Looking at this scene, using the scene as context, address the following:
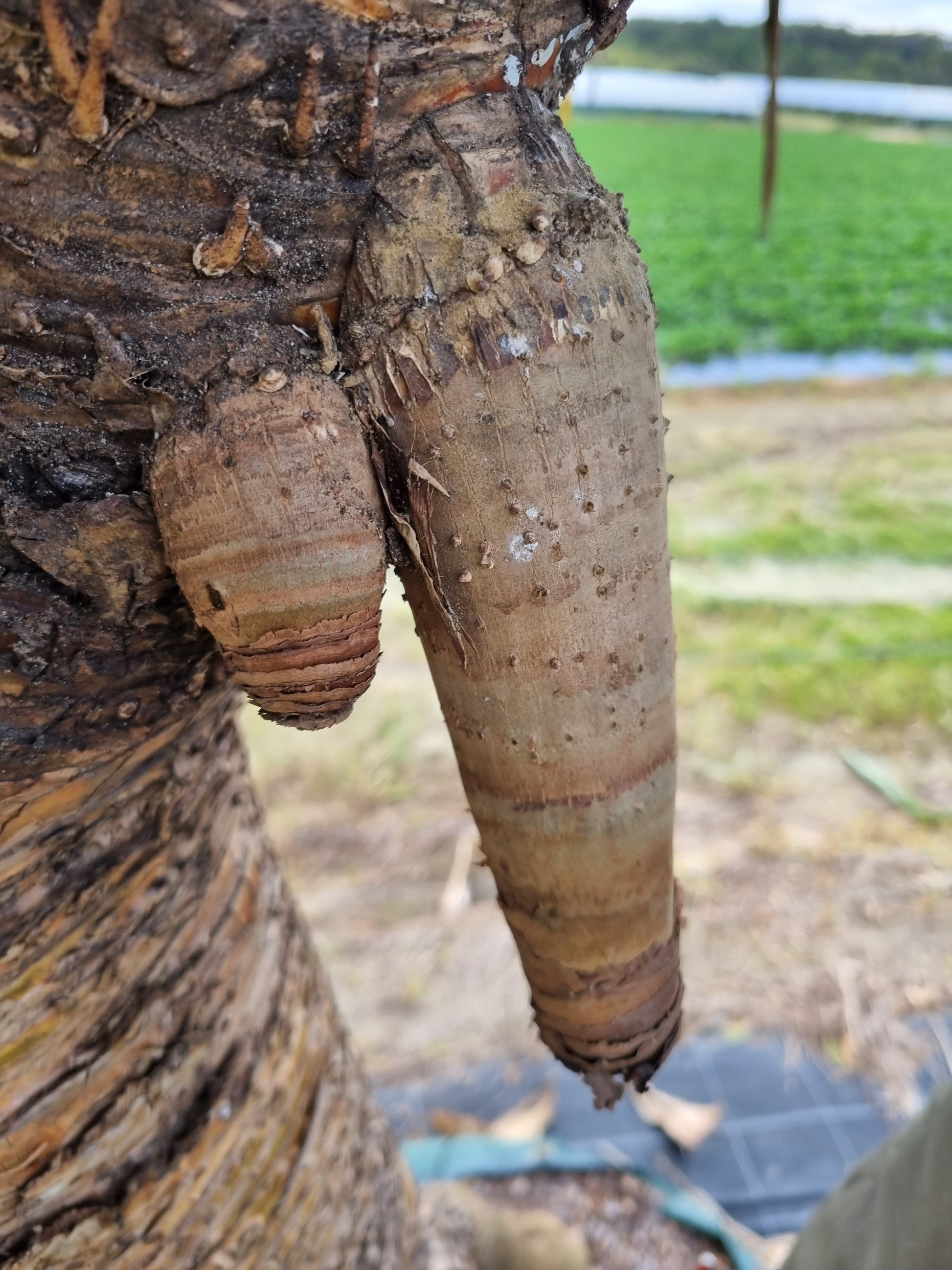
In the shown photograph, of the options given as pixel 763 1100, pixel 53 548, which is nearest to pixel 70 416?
pixel 53 548

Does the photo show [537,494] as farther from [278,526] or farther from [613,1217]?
[613,1217]

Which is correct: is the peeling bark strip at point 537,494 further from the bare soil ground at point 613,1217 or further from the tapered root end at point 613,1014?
the bare soil ground at point 613,1217

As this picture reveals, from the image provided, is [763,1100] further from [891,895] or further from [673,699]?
[673,699]

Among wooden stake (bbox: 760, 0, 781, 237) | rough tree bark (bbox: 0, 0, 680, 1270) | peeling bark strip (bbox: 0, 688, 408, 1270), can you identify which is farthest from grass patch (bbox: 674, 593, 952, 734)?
rough tree bark (bbox: 0, 0, 680, 1270)

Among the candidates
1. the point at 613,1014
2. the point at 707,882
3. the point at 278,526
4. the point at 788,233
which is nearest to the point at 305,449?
the point at 278,526

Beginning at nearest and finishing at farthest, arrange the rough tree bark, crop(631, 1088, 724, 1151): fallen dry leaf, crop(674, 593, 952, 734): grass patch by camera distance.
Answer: the rough tree bark, crop(631, 1088, 724, 1151): fallen dry leaf, crop(674, 593, 952, 734): grass patch

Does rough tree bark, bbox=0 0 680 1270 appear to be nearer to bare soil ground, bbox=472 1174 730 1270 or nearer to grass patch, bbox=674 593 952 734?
bare soil ground, bbox=472 1174 730 1270
